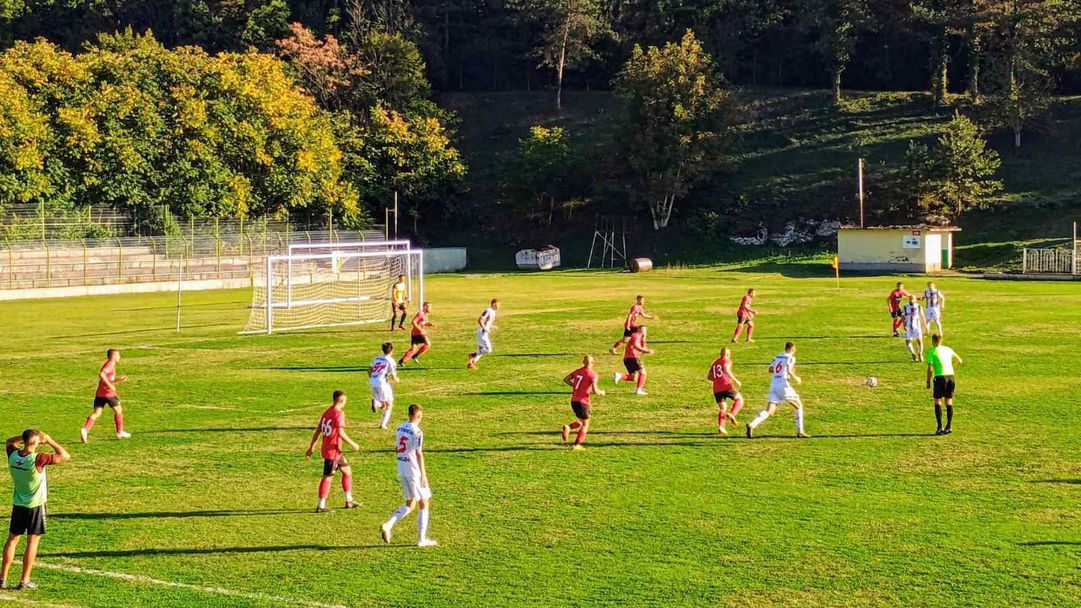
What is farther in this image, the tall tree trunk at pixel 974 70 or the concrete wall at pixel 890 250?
the tall tree trunk at pixel 974 70

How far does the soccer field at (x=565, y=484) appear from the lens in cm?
1509

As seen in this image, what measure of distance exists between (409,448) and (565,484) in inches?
184

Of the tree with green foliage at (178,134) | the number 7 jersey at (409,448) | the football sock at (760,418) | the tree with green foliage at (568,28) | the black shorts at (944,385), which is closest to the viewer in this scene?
the number 7 jersey at (409,448)

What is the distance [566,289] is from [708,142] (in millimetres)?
28506

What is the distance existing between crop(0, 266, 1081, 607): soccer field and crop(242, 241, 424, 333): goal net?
7.58 meters

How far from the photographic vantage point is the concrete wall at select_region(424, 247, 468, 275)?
8738cm

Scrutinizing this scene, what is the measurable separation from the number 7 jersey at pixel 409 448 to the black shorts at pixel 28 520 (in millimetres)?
4352

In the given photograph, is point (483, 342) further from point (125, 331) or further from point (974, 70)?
point (974, 70)

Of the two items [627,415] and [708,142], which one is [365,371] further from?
[708,142]

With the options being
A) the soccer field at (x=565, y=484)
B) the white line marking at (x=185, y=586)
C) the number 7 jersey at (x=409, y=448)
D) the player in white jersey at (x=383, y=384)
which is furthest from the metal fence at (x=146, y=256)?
the number 7 jersey at (x=409, y=448)

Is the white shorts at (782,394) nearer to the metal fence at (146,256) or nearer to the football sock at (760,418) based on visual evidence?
the football sock at (760,418)

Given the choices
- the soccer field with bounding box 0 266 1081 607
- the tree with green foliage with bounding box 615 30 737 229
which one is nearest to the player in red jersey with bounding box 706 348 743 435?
the soccer field with bounding box 0 266 1081 607

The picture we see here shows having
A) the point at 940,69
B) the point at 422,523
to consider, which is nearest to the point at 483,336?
the point at 422,523

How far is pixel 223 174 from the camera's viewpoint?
80.6 m
